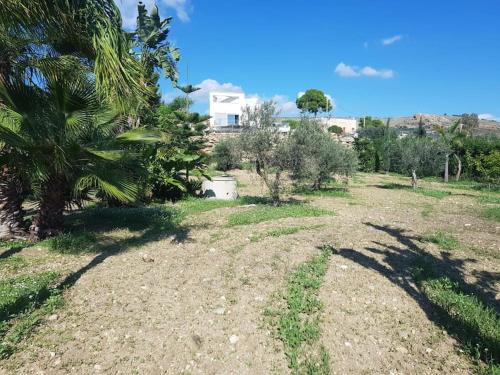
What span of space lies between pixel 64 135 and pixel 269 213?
184 inches

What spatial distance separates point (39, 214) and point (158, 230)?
209 cm

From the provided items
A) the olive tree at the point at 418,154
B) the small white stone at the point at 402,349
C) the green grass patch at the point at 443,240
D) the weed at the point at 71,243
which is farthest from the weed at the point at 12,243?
the olive tree at the point at 418,154

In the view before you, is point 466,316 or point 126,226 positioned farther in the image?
point 126,226

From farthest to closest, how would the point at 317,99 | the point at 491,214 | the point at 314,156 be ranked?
the point at 317,99 < the point at 314,156 < the point at 491,214

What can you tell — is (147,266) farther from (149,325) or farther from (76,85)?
(76,85)

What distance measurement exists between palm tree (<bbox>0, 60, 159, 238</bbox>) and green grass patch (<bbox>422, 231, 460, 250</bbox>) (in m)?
5.17

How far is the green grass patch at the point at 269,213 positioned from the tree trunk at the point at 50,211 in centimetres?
320

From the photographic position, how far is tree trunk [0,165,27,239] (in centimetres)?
604

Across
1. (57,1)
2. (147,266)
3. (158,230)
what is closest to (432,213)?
(158,230)

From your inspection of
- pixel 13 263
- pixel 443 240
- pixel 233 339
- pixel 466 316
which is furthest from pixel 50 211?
pixel 443 240

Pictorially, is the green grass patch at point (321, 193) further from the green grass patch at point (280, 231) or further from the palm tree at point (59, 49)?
the palm tree at point (59, 49)

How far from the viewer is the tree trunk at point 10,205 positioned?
19.8 ft

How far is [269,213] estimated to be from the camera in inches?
340

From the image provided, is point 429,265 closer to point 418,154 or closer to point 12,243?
point 12,243
